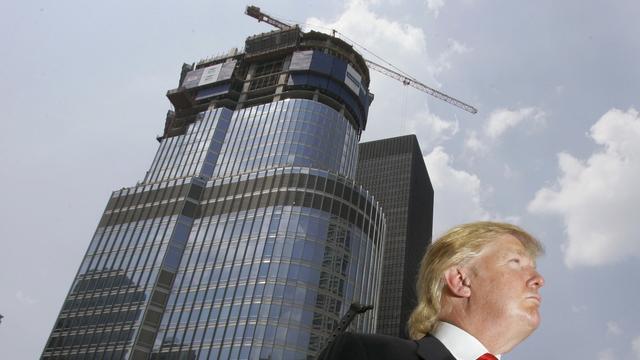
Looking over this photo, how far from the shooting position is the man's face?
2.73 m

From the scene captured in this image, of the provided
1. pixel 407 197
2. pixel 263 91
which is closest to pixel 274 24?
pixel 263 91

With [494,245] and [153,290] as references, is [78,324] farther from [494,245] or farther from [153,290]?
[494,245]

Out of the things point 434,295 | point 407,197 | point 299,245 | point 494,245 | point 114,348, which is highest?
point 407,197

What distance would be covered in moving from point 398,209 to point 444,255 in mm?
163900

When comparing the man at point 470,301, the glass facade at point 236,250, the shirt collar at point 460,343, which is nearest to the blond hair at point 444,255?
the man at point 470,301

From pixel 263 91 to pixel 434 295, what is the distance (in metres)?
96.1

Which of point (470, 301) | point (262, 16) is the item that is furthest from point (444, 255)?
point (262, 16)

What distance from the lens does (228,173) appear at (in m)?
83.6

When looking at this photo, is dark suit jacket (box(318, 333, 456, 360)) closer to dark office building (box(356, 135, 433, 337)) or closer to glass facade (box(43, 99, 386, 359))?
glass facade (box(43, 99, 386, 359))

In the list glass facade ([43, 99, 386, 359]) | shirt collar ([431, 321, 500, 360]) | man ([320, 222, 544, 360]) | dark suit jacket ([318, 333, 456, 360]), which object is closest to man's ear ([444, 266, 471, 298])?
man ([320, 222, 544, 360])

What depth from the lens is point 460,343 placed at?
257 cm

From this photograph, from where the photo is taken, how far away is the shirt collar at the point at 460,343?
99.3 inches

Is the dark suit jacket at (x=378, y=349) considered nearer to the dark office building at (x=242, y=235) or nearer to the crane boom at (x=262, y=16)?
the dark office building at (x=242, y=235)

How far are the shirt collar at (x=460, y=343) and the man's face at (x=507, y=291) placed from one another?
173mm
